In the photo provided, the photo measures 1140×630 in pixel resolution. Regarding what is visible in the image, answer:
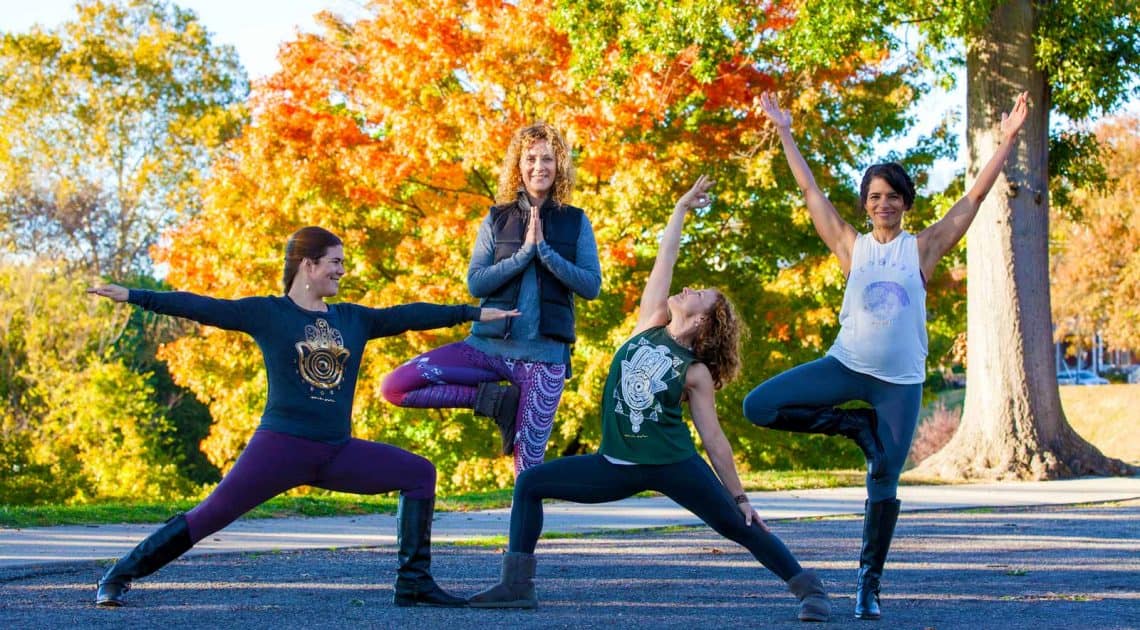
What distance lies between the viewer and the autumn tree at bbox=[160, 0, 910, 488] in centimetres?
1827

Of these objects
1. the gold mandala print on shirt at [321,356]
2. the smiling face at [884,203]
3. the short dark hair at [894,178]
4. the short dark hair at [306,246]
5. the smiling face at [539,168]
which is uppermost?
the smiling face at [539,168]

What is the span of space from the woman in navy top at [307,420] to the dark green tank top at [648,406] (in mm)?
791

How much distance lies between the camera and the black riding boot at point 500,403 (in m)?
6.30

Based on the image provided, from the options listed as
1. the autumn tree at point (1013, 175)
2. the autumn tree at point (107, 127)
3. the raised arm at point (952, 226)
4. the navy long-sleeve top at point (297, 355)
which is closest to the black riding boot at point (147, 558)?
the navy long-sleeve top at point (297, 355)

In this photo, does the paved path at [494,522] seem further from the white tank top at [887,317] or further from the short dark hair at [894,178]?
the short dark hair at [894,178]

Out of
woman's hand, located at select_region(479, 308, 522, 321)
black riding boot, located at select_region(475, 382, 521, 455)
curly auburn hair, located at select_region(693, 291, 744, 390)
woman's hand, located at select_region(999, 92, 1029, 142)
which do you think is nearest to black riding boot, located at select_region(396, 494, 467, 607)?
black riding boot, located at select_region(475, 382, 521, 455)

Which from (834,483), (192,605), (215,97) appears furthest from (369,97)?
(215,97)

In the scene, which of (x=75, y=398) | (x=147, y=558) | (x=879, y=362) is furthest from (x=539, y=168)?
(x=75, y=398)

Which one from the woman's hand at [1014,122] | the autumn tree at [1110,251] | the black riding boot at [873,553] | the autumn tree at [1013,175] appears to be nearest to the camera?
the black riding boot at [873,553]

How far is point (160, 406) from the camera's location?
3556 cm

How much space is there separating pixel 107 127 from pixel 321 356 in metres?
44.0

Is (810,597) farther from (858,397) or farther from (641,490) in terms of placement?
(858,397)

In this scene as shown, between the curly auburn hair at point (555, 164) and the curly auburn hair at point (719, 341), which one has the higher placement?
the curly auburn hair at point (555, 164)

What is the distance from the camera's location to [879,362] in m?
5.83
